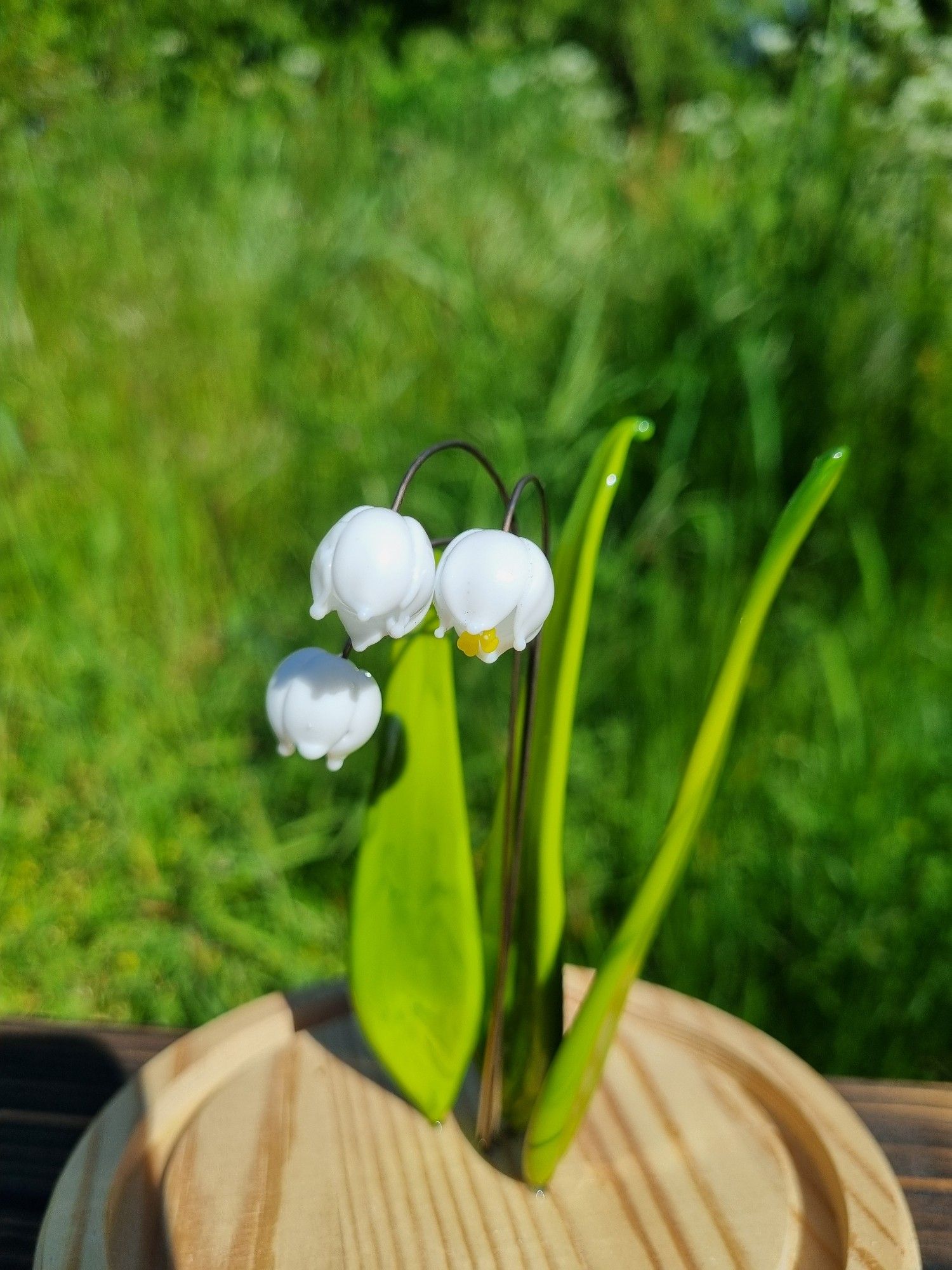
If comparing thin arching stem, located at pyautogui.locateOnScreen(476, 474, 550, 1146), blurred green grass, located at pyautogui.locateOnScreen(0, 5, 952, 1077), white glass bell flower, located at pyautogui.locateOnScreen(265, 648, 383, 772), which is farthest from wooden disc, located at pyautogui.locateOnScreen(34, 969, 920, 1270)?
blurred green grass, located at pyautogui.locateOnScreen(0, 5, 952, 1077)

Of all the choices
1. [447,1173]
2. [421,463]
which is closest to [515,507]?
[421,463]

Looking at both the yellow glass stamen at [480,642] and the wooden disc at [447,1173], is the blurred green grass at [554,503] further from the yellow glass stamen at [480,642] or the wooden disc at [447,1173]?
the yellow glass stamen at [480,642]

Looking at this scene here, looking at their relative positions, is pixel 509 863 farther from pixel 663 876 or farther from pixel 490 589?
pixel 490 589

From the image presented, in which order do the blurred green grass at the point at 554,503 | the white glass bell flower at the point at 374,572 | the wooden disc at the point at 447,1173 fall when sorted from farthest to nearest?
the blurred green grass at the point at 554,503 < the wooden disc at the point at 447,1173 < the white glass bell flower at the point at 374,572

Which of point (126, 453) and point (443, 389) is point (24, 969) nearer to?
point (126, 453)

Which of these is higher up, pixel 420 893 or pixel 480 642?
pixel 480 642

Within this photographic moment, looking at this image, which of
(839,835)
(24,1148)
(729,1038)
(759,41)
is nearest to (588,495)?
(729,1038)

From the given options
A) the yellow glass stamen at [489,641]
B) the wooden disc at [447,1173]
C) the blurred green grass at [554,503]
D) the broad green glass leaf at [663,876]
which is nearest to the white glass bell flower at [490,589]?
the yellow glass stamen at [489,641]
